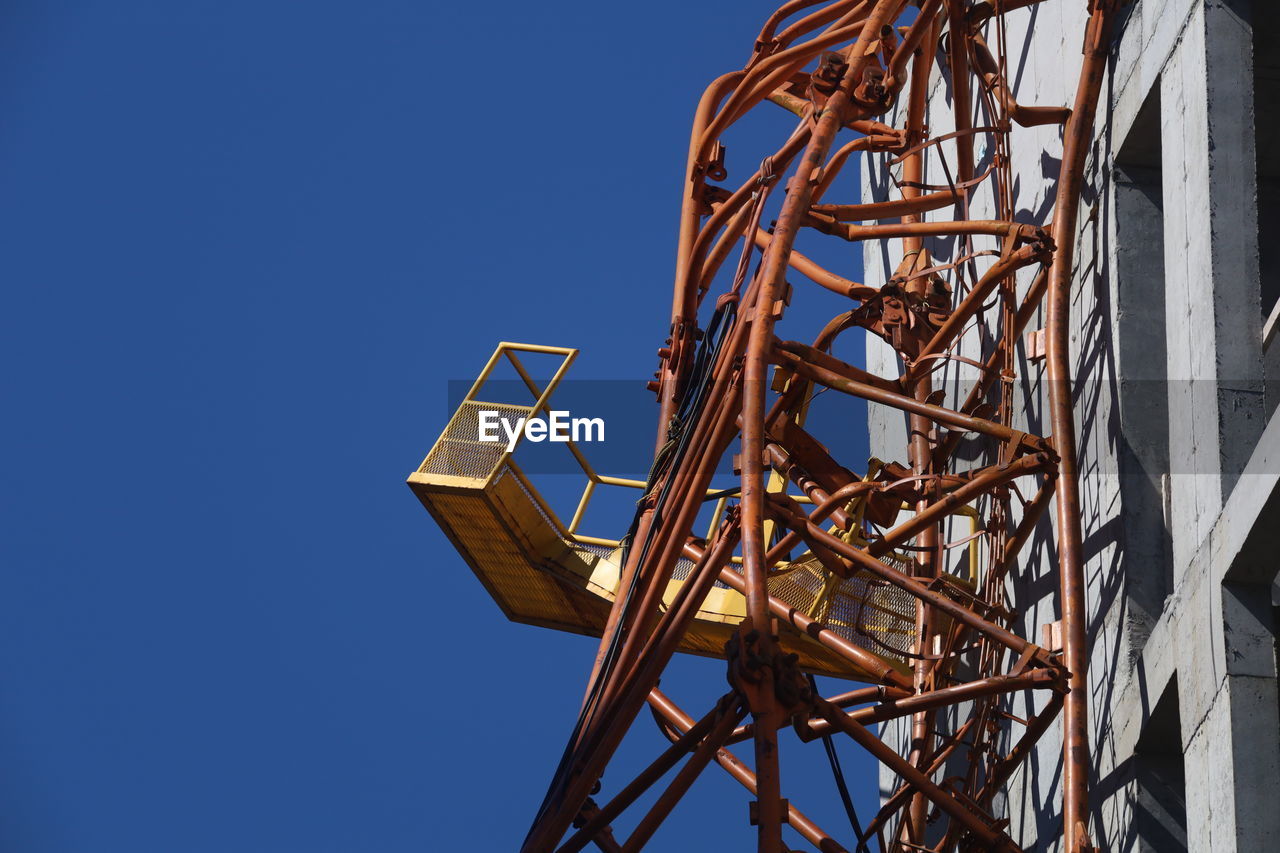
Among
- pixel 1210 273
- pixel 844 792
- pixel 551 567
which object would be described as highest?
pixel 1210 273

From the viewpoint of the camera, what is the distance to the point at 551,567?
22.3 metres

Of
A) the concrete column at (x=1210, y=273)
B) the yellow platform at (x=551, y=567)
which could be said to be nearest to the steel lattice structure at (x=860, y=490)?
the yellow platform at (x=551, y=567)

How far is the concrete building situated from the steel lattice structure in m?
0.47

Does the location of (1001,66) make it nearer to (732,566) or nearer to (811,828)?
(732,566)

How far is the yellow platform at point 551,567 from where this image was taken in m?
21.1

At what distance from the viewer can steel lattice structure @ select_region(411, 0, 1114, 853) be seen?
16641 millimetres

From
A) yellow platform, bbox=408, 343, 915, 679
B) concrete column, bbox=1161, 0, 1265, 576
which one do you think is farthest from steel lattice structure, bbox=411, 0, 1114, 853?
concrete column, bbox=1161, 0, 1265, 576

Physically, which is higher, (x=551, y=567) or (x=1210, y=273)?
(x=1210, y=273)

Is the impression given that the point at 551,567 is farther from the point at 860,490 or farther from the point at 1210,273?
the point at 1210,273

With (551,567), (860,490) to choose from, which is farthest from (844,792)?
(551,567)

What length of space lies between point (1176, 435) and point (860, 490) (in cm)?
295

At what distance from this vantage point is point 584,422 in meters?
28.9

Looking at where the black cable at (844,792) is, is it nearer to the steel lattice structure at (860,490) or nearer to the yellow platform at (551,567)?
the steel lattice structure at (860,490)

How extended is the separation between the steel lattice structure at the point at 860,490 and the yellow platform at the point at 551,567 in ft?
0.18
